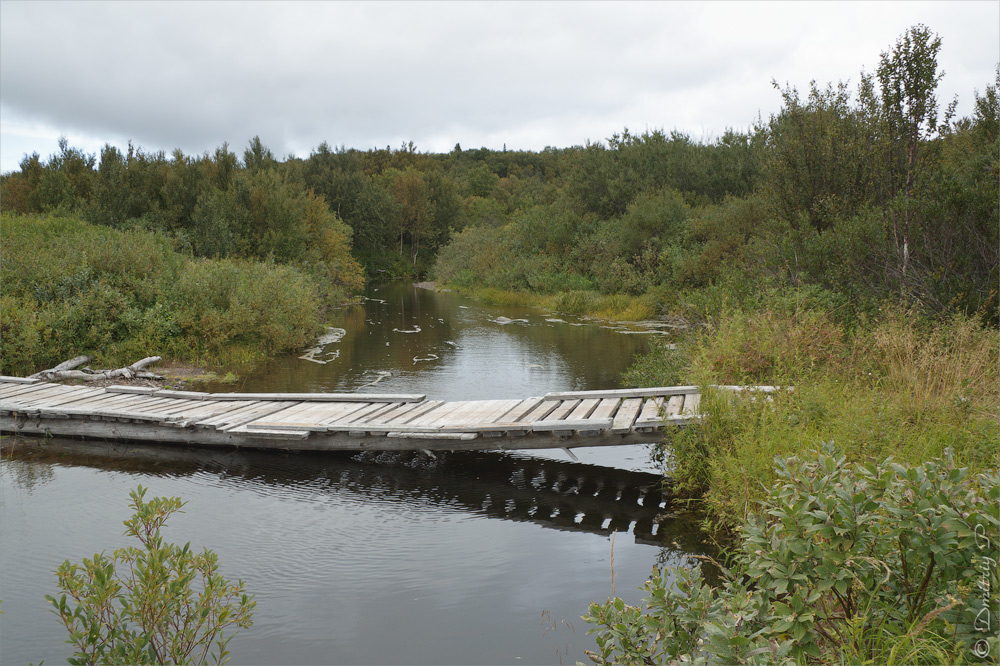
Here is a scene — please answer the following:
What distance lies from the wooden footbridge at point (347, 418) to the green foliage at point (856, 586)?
12.8ft

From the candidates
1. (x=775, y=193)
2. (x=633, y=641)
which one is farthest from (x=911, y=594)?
(x=775, y=193)

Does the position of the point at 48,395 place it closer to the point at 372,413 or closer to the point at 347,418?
the point at 347,418

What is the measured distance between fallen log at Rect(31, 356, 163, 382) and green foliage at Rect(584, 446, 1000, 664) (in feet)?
34.4

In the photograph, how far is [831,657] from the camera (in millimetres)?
2426

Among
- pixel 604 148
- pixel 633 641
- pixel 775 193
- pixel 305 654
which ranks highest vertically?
pixel 604 148

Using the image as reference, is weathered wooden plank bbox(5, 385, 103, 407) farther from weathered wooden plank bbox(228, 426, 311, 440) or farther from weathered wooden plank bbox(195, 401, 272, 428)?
weathered wooden plank bbox(228, 426, 311, 440)

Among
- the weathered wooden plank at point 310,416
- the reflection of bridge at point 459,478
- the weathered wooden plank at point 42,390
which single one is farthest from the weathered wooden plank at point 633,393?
the weathered wooden plank at point 42,390

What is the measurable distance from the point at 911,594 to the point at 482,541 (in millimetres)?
3740

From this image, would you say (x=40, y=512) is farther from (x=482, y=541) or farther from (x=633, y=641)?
(x=633, y=641)

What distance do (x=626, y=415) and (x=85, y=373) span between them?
28.8 feet

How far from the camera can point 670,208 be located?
24.4 metres

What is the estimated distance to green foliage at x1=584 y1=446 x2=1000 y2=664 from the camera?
2.19 meters

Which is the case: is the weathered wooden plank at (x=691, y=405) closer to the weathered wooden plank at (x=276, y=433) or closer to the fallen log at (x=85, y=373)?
the weathered wooden plank at (x=276, y=433)

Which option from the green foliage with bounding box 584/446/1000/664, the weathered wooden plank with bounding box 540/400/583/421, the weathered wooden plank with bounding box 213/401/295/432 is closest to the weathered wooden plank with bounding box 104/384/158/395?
the weathered wooden plank with bounding box 213/401/295/432
